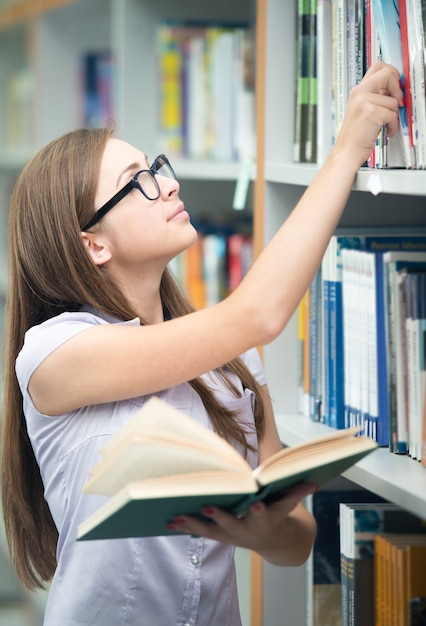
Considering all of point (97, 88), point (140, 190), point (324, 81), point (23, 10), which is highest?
point (23, 10)

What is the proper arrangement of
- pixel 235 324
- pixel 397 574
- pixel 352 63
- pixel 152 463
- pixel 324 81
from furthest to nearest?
pixel 324 81 < pixel 352 63 < pixel 397 574 < pixel 235 324 < pixel 152 463

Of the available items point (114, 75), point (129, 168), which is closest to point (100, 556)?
point (129, 168)

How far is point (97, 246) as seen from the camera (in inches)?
50.8

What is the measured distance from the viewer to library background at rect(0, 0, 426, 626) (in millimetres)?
1188

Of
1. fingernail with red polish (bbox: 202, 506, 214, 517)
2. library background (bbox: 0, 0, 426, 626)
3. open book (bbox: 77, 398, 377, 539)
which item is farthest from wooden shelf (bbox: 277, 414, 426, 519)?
fingernail with red polish (bbox: 202, 506, 214, 517)

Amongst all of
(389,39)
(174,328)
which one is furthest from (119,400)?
(389,39)

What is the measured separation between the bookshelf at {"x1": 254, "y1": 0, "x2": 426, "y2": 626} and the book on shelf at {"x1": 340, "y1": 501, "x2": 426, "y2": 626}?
0.17 m

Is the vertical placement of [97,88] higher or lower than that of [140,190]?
higher

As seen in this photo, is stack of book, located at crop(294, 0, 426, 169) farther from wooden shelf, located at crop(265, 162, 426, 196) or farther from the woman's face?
the woman's face

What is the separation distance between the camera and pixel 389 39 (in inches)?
45.7

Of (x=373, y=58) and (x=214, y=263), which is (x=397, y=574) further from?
(x=214, y=263)

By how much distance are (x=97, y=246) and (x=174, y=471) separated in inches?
18.0

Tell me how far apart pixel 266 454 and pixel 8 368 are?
389mm

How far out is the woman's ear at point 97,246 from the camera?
1.28 meters
